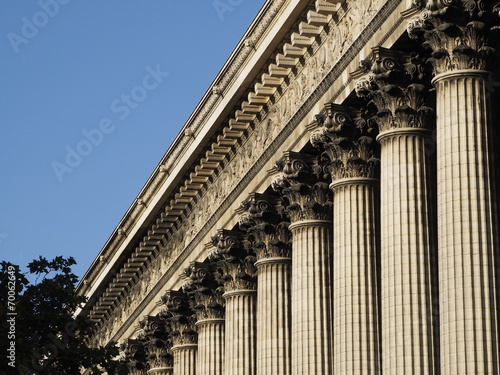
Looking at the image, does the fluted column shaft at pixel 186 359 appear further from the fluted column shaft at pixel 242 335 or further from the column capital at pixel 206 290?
the fluted column shaft at pixel 242 335

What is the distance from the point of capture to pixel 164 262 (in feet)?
210

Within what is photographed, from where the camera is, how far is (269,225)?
149 ft

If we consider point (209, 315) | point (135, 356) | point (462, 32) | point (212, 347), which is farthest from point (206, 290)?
point (462, 32)

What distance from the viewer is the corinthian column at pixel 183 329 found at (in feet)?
191

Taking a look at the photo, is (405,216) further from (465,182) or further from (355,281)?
(355,281)

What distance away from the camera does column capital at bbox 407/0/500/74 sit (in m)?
30.6

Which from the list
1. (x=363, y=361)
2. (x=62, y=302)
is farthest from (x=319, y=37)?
(x=62, y=302)

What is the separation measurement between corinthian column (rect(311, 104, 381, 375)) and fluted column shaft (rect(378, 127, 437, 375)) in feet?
10.4

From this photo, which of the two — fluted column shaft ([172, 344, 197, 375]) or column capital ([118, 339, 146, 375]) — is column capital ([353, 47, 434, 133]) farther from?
column capital ([118, 339, 146, 375])

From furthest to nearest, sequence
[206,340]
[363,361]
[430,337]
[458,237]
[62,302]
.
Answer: [206,340] < [62,302] < [363,361] < [430,337] < [458,237]

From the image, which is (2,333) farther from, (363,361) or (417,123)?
(417,123)

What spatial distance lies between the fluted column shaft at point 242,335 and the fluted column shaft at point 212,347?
13.2ft

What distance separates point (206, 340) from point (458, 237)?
2614cm

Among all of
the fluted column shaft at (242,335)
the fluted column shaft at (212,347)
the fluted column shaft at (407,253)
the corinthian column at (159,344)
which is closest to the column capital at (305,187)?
the fluted column shaft at (407,253)
